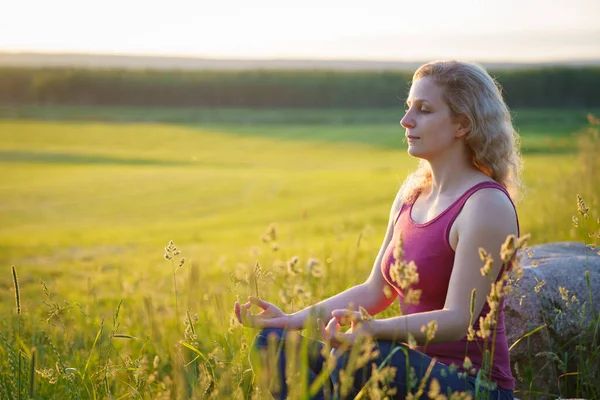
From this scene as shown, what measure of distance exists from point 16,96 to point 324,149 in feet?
119

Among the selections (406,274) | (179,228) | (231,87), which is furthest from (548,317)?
(231,87)

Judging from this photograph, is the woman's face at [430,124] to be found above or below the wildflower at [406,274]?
above

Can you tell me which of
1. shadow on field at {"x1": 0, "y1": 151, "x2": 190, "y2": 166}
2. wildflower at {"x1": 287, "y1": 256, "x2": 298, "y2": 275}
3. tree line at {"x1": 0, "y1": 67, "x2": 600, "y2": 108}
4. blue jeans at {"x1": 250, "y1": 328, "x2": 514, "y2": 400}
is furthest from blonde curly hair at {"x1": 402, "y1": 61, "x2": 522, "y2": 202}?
tree line at {"x1": 0, "y1": 67, "x2": 600, "y2": 108}

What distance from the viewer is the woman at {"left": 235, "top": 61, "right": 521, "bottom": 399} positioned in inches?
103

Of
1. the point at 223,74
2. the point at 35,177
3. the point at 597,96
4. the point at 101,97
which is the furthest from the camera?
the point at 223,74

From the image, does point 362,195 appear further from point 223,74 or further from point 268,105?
point 223,74

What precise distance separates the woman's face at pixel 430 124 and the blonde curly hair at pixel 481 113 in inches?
1.2

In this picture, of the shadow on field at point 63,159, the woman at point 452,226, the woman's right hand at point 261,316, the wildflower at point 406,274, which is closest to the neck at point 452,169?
the woman at point 452,226

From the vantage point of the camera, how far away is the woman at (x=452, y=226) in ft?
8.58

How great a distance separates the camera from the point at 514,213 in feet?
9.01

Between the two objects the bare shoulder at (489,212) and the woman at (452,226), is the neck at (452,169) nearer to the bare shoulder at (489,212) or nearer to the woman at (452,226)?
the woman at (452,226)

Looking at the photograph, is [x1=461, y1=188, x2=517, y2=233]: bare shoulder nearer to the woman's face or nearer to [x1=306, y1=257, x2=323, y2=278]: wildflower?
the woman's face

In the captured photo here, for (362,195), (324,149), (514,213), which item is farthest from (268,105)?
(514,213)

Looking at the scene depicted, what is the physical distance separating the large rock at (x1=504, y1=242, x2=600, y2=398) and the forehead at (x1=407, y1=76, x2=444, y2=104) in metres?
1.13
